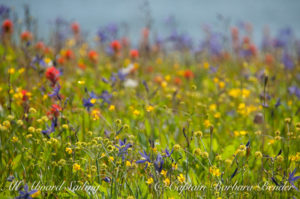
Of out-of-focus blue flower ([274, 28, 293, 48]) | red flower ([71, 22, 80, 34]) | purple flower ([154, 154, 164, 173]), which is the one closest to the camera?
purple flower ([154, 154, 164, 173])

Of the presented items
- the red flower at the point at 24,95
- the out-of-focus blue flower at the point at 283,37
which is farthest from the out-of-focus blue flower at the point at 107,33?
the out-of-focus blue flower at the point at 283,37

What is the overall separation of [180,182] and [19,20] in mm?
2842

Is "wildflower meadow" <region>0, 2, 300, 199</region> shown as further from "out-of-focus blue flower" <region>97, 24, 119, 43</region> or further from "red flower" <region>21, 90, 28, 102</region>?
"out-of-focus blue flower" <region>97, 24, 119, 43</region>

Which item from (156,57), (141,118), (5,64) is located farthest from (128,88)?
(156,57)

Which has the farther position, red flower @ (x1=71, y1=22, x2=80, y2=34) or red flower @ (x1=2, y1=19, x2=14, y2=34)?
red flower @ (x1=71, y1=22, x2=80, y2=34)

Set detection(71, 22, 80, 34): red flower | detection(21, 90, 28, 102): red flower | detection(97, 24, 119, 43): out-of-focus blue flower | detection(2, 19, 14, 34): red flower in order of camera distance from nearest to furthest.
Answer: detection(21, 90, 28, 102): red flower < detection(2, 19, 14, 34): red flower < detection(97, 24, 119, 43): out-of-focus blue flower < detection(71, 22, 80, 34): red flower

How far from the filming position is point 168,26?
4.95 meters

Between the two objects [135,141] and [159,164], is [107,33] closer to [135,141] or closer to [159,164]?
[135,141]

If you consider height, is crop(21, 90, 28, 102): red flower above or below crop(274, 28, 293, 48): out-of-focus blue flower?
below

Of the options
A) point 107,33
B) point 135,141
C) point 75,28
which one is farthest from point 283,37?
point 135,141

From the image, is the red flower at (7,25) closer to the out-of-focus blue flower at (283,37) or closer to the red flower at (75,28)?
the red flower at (75,28)

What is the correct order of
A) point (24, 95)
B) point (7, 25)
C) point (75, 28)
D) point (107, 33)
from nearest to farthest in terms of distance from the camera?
point (24, 95) < point (7, 25) < point (107, 33) < point (75, 28)

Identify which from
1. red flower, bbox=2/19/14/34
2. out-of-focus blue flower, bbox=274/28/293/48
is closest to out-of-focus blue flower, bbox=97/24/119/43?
red flower, bbox=2/19/14/34

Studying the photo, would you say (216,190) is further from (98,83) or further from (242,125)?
(98,83)
